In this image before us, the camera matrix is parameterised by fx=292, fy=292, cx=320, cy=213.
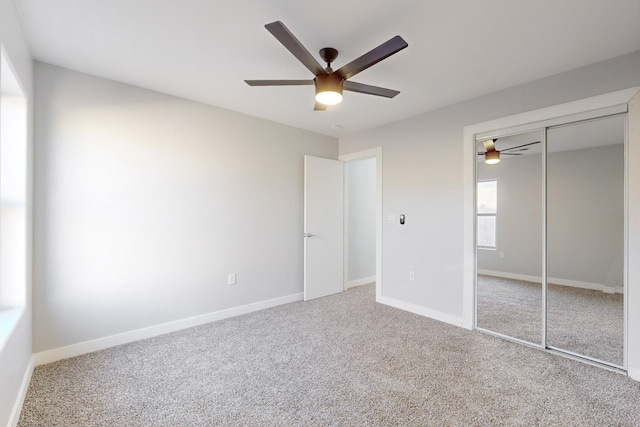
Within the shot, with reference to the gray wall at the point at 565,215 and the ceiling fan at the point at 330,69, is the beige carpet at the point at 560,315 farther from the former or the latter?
the ceiling fan at the point at 330,69

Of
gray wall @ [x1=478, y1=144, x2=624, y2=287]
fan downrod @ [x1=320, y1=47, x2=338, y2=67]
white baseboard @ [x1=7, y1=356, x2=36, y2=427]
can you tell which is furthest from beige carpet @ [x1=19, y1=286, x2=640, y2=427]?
fan downrod @ [x1=320, y1=47, x2=338, y2=67]

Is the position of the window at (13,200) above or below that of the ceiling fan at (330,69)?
below

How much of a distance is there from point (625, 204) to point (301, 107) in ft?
10.3

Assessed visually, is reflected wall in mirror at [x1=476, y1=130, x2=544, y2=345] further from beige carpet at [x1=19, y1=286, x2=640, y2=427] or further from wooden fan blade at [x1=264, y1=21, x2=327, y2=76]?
wooden fan blade at [x1=264, y1=21, x2=327, y2=76]

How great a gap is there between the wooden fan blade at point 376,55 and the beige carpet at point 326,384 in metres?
2.23

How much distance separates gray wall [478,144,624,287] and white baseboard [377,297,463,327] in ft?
2.28

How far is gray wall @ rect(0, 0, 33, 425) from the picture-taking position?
155cm

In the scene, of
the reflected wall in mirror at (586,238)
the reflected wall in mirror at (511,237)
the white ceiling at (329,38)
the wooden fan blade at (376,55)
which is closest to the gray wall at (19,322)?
the white ceiling at (329,38)

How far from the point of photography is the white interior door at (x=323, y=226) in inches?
169

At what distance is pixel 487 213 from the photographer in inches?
125

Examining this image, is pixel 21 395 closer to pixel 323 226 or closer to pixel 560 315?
pixel 323 226

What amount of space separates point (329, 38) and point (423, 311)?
3180 millimetres

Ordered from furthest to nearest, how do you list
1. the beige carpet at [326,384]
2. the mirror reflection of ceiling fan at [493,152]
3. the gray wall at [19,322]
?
the mirror reflection of ceiling fan at [493,152] → the beige carpet at [326,384] → the gray wall at [19,322]

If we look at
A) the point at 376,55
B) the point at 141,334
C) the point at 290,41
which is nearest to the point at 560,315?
the point at 376,55
